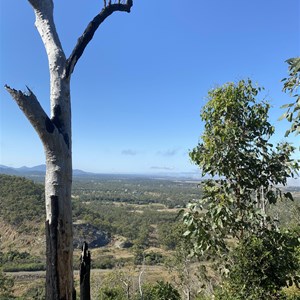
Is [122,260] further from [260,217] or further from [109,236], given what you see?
[260,217]

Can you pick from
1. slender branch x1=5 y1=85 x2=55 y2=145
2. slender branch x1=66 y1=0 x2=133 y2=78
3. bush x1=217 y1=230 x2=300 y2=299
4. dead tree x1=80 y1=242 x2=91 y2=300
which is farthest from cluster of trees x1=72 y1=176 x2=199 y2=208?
slender branch x1=5 y1=85 x2=55 y2=145

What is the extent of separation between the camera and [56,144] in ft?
6.77

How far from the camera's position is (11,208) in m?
45.2

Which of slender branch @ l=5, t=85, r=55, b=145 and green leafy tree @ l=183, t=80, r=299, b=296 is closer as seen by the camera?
slender branch @ l=5, t=85, r=55, b=145

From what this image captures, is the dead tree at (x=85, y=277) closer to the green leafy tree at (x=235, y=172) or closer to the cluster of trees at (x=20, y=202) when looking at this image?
the green leafy tree at (x=235, y=172)

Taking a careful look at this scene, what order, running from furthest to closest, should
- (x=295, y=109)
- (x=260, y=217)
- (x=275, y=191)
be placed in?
1. (x=275, y=191)
2. (x=260, y=217)
3. (x=295, y=109)

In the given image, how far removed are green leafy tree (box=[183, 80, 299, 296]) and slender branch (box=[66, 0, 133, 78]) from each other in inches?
47.9

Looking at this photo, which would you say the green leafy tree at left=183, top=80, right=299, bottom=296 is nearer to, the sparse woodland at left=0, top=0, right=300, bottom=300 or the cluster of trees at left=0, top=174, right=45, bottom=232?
the sparse woodland at left=0, top=0, right=300, bottom=300

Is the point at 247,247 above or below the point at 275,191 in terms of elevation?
below

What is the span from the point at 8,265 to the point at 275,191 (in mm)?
40082

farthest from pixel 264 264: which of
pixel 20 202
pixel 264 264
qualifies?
pixel 20 202

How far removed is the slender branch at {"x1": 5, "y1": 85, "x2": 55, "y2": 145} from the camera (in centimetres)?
194

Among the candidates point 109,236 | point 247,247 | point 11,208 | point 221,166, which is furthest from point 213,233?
point 109,236

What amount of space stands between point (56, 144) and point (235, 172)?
163 cm
